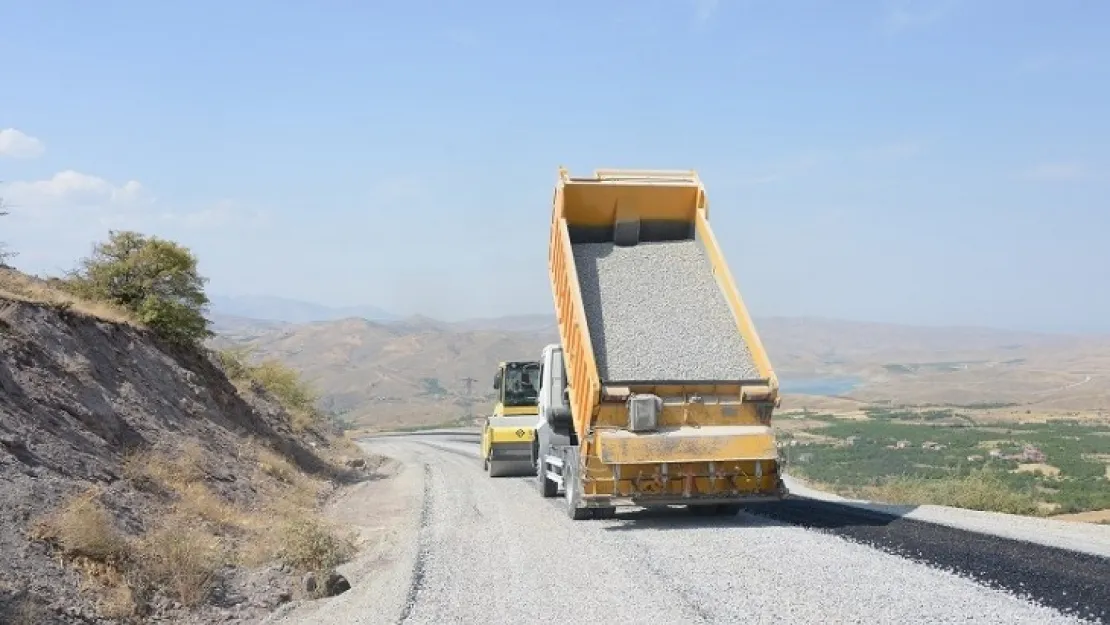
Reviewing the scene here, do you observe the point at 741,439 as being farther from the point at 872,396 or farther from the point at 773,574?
the point at 872,396

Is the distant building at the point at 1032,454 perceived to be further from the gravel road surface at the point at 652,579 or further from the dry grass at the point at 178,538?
the dry grass at the point at 178,538

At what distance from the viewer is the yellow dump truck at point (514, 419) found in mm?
20625

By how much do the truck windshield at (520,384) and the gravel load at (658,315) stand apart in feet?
24.0

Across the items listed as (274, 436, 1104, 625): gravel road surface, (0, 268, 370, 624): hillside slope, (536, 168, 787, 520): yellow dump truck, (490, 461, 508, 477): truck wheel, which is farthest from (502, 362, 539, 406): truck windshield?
(274, 436, 1104, 625): gravel road surface

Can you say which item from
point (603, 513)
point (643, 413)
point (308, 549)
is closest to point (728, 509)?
point (603, 513)

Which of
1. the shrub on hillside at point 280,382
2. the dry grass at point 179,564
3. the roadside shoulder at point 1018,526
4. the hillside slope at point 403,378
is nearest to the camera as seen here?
the dry grass at point 179,564

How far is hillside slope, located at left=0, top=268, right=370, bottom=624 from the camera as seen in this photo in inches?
313

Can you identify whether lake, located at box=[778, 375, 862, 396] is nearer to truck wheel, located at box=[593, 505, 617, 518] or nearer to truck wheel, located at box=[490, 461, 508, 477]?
truck wheel, located at box=[490, 461, 508, 477]

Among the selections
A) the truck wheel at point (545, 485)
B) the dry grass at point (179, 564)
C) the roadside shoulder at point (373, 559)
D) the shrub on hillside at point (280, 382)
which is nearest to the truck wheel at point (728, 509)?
the truck wheel at point (545, 485)

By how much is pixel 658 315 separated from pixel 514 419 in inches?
351

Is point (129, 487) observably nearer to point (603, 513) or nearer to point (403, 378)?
point (603, 513)

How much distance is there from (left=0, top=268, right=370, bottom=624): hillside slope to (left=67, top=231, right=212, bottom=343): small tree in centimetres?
72

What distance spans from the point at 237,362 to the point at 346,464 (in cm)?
636

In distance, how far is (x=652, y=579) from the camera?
336 inches
